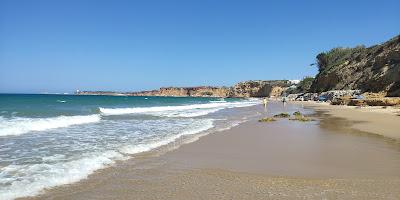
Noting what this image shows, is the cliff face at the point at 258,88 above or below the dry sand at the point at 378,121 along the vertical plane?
above

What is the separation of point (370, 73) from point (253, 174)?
5841 centimetres

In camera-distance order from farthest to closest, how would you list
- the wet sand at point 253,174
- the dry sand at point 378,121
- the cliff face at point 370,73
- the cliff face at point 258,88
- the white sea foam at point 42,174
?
the cliff face at point 258,88, the cliff face at point 370,73, the dry sand at point 378,121, the white sea foam at point 42,174, the wet sand at point 253,174

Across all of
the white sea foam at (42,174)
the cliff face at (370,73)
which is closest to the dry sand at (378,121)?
the white sea foam at (42,174)

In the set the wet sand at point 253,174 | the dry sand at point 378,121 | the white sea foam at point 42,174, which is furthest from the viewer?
the dry sand at point 378,121

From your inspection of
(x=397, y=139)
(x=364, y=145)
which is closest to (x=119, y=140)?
(x=364, y=145)

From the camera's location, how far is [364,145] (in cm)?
1158

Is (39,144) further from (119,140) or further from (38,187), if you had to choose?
(38,187)

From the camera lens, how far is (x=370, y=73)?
59.7m

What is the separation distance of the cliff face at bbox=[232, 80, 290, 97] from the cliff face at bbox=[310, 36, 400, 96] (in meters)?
59.9

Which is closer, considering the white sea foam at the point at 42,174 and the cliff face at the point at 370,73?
the white sea foam at the point at 42,174

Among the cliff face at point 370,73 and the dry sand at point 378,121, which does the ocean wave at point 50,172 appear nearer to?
the dry sand at point 378,121

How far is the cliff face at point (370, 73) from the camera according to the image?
50.0m

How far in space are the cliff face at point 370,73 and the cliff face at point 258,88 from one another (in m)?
59.9

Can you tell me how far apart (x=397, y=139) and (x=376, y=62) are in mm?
52095
